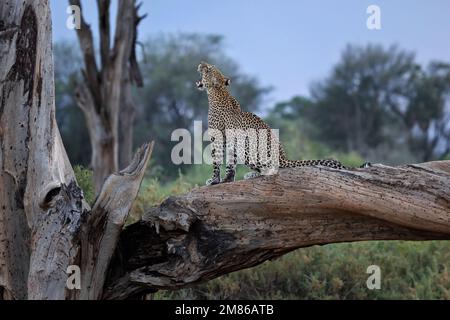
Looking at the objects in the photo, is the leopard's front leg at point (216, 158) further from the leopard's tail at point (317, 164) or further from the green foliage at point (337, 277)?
the green foliage at point (337, 277)

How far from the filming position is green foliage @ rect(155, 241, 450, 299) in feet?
26.9

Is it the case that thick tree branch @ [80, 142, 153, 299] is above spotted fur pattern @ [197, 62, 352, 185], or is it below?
below

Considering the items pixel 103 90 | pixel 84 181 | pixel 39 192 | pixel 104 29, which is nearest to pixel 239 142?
pixel 39 192

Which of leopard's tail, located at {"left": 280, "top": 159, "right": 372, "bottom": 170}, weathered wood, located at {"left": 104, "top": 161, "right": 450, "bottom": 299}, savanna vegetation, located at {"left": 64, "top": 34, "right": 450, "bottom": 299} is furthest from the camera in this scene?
savanna vegetation, located at {"left": 64, "top": 34, "right": 450, "bottom": 299}

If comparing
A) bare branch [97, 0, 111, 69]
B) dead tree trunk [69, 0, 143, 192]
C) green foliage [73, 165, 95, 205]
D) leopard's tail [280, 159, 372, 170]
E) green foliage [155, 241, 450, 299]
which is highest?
bare branch [97, 0, 111, 69]

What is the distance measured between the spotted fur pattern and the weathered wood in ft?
0.54

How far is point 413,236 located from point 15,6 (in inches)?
127

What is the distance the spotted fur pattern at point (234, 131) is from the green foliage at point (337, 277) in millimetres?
2822

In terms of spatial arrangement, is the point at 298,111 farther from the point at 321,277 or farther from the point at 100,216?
the point at 100,216

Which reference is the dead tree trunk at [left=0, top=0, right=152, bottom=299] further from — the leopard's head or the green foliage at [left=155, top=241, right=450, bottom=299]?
the green foliage at [left=155, top=241, right=450, bottom=299]

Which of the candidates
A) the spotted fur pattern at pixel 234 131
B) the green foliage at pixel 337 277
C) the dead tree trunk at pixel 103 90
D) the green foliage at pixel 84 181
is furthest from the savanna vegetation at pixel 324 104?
the spotted fur pattern at pixel 234 131

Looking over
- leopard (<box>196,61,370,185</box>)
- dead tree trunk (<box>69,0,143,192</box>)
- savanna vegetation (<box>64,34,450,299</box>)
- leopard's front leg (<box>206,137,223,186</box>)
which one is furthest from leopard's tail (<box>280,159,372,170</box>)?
savanna vegetation (<box>64,34,450,299</box>)

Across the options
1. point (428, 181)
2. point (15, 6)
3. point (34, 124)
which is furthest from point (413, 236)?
point (15, 6)

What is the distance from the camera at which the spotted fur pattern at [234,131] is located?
5277 millimetres
